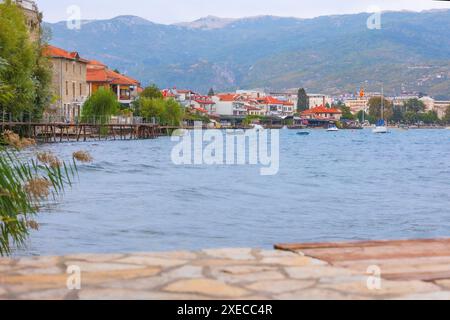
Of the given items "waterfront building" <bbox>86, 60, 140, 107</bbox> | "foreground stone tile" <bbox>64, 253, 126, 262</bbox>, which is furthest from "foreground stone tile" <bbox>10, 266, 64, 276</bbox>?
"waterfront building" <bbox>86, 60, 140, 107</bbox>

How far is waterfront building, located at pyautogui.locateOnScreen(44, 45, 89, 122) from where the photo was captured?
62562 millimetres

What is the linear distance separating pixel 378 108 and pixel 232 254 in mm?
190847

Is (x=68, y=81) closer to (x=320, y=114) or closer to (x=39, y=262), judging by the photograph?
(x=39, y=262)

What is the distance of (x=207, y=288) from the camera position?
3869mm

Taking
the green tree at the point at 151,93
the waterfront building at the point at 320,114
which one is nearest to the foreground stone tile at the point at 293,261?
the green tree at the point at 151,93

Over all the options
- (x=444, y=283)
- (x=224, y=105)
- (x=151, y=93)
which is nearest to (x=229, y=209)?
(x=444, y=283)

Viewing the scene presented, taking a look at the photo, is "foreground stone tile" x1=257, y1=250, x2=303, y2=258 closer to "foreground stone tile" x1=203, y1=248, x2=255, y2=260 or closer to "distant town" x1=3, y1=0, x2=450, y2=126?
"foreground stone tile" x1=203, y1=248, x2=255, y2=260

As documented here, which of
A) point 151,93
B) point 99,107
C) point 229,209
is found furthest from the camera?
point 151,93

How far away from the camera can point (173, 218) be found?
56.5 ft

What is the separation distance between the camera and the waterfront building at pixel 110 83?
7919 cm

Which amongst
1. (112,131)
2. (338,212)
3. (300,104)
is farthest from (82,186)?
(300,104)

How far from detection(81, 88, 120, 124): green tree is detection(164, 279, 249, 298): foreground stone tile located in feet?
192

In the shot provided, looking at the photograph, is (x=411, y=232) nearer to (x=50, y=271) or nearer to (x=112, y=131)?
(x=50, y=271)
